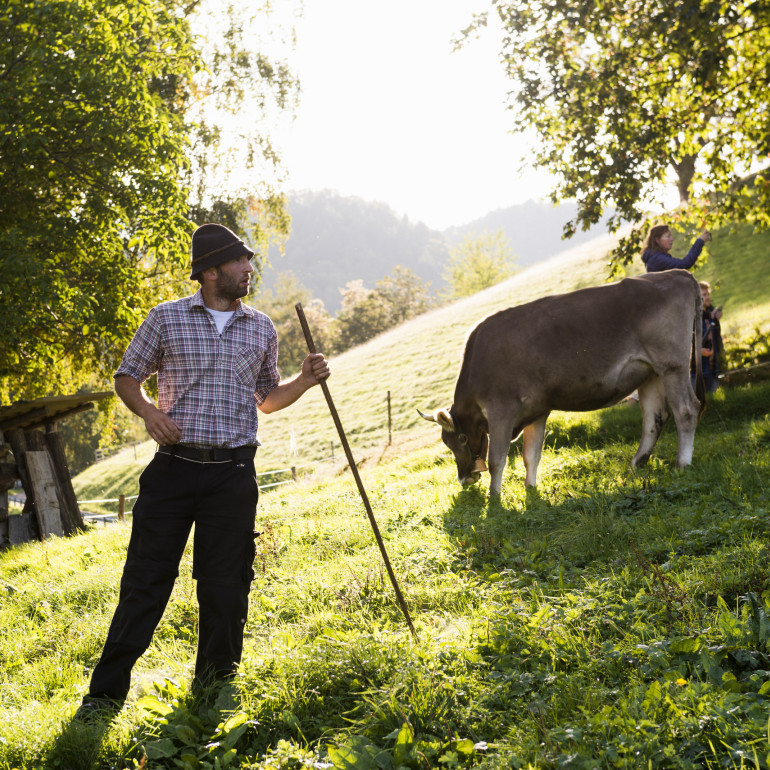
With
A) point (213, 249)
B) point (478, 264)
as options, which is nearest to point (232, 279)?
point (213, 249)

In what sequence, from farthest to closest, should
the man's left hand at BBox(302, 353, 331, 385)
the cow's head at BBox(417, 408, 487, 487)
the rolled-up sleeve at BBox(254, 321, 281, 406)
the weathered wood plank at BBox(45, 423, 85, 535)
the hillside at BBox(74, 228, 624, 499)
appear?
the hillside at BBox(74, 228, 624, 499) → the weathered wood plank at BBox(45, 423, 85, 535) → the cow's head at BBox(417, 408, 487, 487) → the rolled-up sleeve at BBox(254, 321, 281, 406) → the man's left hand at BBox(302, 353, 331, 385)

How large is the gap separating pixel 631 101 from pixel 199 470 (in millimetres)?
10509

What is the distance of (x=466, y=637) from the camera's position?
4199 millimetres

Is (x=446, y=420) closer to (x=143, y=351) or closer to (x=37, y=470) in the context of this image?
(x=143, y=351)

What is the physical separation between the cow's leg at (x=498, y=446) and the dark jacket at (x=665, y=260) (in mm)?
3300

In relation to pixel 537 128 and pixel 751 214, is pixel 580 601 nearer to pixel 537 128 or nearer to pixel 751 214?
pixel 537 128

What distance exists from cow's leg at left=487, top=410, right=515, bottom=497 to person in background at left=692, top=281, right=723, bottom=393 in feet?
16.8

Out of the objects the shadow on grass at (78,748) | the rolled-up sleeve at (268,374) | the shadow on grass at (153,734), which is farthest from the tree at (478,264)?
the shadow on grass at (78,748)

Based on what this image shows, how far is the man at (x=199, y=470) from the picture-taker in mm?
4070

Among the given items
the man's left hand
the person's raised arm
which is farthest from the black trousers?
the man's left hand

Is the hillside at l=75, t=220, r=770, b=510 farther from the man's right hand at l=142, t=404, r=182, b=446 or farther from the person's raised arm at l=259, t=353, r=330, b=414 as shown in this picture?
the man's right hand at l=142, t=404, r=182, b=446

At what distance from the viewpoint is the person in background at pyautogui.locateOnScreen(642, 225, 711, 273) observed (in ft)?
32.0

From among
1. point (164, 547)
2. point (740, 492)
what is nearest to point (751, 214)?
Result: point (740, 492)

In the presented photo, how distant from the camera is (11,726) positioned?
366cm
